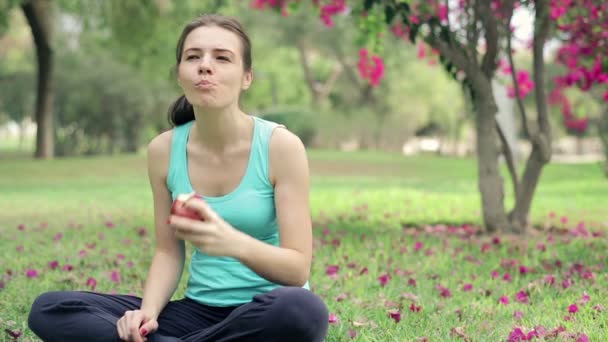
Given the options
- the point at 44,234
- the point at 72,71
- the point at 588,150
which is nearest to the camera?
the point at 44,234

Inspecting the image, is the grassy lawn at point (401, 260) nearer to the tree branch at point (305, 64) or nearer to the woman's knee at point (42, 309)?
the woman's knee at point (42, 309)

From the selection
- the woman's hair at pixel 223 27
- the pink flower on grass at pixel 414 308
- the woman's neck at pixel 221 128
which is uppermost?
the woman's hair at pixel 223 27

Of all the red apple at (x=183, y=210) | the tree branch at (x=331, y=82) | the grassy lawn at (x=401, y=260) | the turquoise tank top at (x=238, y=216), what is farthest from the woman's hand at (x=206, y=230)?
the tree branch at (x=331, y=82)

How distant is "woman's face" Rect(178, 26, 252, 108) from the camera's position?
2.75 meters

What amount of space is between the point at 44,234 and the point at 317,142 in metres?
26.7

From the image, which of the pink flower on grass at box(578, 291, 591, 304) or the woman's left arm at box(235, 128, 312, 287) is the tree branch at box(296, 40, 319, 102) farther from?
the woman's left arm at box(235, 128, 312, 287)

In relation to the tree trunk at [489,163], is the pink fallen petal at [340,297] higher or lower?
lower

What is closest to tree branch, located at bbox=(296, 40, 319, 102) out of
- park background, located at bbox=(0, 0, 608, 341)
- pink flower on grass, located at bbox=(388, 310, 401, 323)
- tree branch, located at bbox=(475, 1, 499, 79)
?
park background, located at bbox=(0, 0, 608, 341)

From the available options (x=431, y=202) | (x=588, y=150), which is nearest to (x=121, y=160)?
(x=431, y=202)

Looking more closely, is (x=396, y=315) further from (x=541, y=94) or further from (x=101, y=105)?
(x=101, y=105)

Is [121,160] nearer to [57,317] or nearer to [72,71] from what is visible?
[72,71]

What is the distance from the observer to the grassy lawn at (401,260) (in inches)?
152

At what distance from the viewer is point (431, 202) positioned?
436 inches

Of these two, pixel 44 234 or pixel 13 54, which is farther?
pixel 13 54
